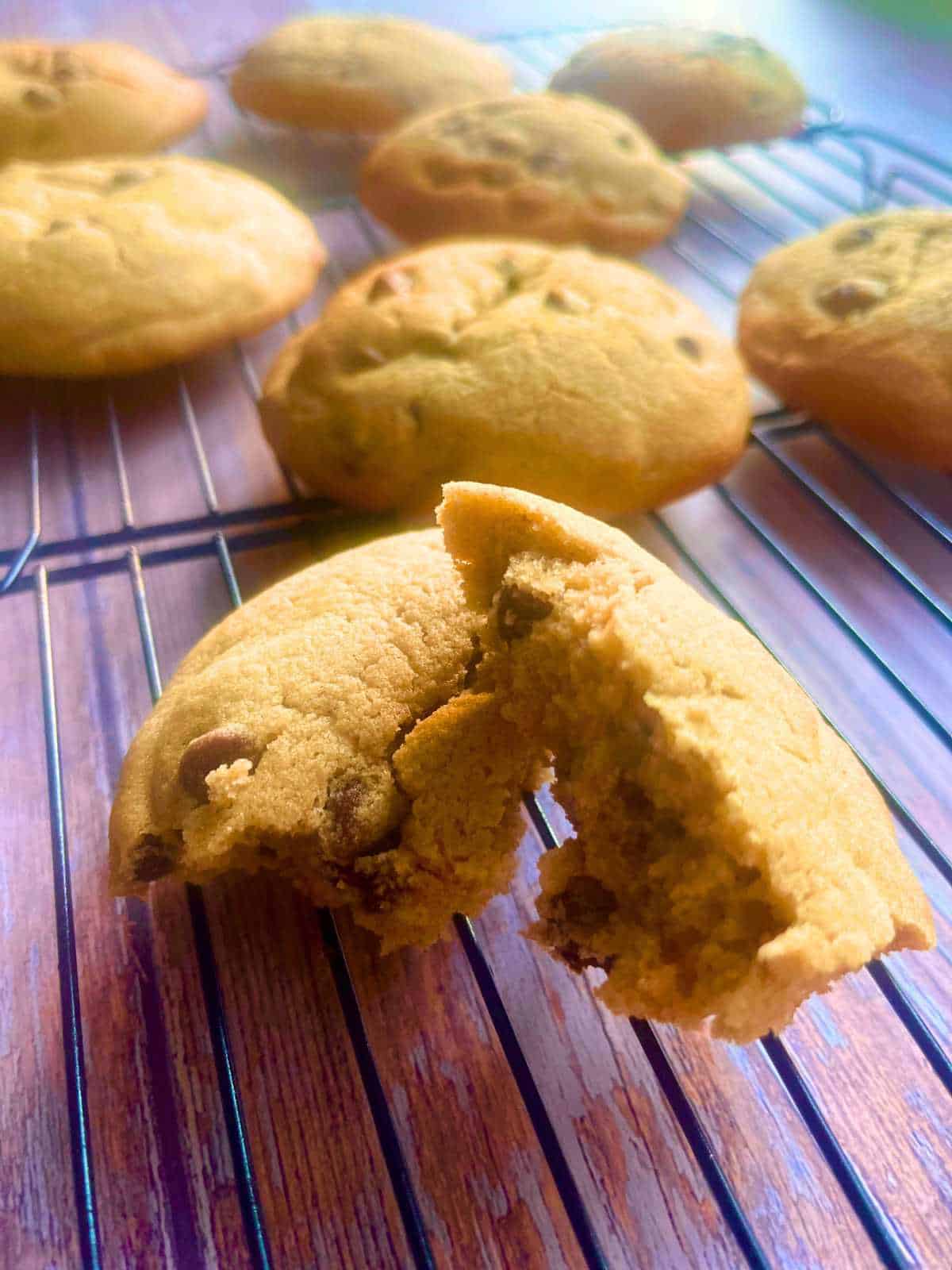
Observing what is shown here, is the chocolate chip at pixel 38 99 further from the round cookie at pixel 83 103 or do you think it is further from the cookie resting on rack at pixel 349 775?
the cookie resting on rack at pixel 349 775

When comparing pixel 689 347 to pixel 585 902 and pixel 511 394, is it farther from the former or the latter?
pixel 585 902

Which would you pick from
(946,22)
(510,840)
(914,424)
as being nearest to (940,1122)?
(510,840)

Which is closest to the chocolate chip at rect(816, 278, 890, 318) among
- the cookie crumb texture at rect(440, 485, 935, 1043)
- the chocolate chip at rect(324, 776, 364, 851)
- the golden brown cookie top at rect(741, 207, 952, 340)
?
the golden brown cookie top at rect(741, 207, 952, 340)

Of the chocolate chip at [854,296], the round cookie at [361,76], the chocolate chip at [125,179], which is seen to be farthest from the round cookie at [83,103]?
the chocolate chip at [854,296]

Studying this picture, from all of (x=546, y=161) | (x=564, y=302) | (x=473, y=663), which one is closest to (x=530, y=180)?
(x=546, y=161)

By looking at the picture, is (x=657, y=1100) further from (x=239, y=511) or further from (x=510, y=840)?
(x=239, y=511)

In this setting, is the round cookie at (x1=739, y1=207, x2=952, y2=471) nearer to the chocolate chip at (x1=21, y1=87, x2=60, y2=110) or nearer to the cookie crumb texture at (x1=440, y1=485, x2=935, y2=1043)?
the cookie crumb texture at (x1=440, y1=485, x2=935, y2=1043)
